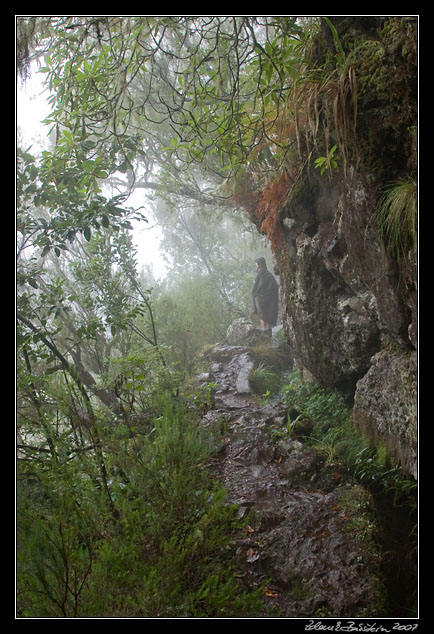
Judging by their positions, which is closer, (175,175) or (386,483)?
(386,483)

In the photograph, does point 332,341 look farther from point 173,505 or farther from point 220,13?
point 220,13

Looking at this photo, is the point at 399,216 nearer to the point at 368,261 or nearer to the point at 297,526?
the point at 368,261

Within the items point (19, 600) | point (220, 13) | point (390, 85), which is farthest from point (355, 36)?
point (19, 600)

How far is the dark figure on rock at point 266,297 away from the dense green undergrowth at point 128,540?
19.4 ft

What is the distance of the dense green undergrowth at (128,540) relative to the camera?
1.42 m

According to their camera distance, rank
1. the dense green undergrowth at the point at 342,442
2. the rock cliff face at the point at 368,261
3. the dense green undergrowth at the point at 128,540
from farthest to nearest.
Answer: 1. the dense green undergrowth at the point at 342,442
2. the rock cliff face at the point at 368,261
3. the dense green undergrowth at the point at 128,540

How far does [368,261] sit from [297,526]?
1.82m

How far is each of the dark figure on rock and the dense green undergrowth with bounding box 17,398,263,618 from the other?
233 inches

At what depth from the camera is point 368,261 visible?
2520 mm

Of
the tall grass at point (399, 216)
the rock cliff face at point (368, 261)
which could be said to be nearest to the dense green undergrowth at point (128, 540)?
the rock cliff face at point (368, 261)

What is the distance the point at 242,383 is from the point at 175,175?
394cm

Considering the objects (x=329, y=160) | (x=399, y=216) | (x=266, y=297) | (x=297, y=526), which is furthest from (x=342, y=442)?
(x=266, y=297)

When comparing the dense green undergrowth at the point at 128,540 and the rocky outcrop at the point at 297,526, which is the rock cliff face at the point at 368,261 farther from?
the dense green undergrowth at the point at 128,540

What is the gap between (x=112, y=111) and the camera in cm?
252
